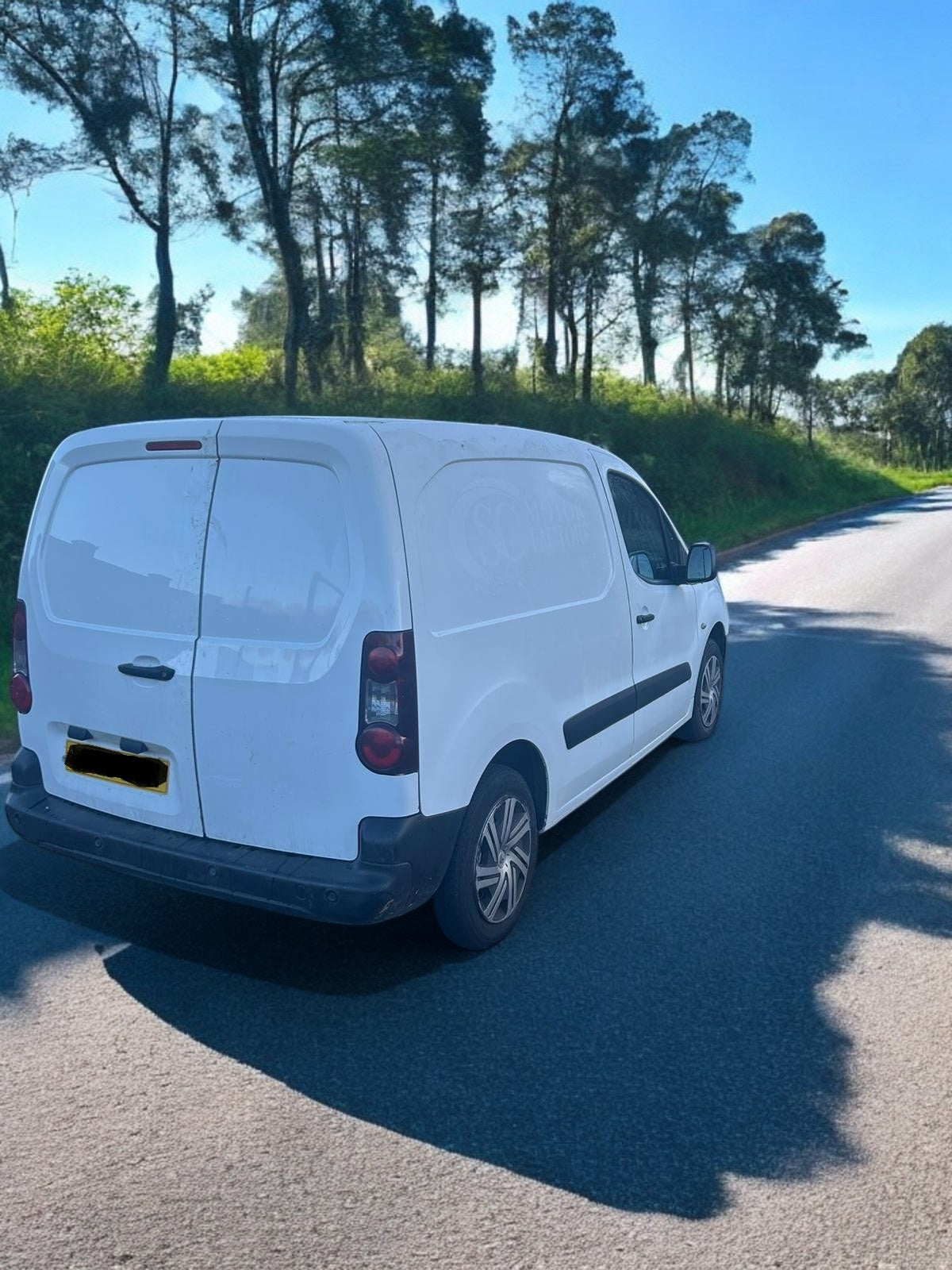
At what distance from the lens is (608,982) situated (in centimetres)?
366

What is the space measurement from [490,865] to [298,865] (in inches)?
31.6

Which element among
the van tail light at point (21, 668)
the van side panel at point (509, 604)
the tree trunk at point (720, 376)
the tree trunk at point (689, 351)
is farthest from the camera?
the tree trunk at point (720, 376)

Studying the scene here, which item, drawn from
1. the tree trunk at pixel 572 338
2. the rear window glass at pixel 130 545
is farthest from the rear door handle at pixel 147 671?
the tree trunk at pixel 572 338

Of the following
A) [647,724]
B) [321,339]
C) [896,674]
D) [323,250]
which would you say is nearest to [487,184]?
[323,250]

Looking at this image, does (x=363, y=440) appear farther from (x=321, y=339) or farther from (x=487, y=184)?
(x=487, y=184)

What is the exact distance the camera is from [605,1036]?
3297 mm

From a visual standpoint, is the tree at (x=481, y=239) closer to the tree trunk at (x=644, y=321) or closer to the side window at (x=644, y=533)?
the tree trunk at (x=644, y=321)

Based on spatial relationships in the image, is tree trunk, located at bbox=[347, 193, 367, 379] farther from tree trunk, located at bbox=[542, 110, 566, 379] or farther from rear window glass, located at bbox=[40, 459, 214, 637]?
rear window glass, located at bbox=[40, 459, 214, 637]

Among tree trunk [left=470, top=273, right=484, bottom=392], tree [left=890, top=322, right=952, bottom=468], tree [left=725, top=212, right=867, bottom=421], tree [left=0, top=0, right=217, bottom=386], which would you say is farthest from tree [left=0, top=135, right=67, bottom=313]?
tree [left=890, top=322, right=952, bottom=468]

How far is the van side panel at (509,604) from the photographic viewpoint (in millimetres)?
3463

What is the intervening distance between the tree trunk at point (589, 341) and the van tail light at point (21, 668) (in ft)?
105

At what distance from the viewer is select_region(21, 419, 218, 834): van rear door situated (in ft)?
11.7

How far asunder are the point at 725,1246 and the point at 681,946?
1571 millimetres

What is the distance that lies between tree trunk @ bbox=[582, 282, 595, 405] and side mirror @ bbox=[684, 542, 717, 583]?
98.2ft
